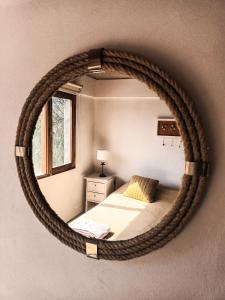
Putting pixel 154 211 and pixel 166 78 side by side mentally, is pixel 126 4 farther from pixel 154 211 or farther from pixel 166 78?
pixel 154 211

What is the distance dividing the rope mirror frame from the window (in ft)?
0.09

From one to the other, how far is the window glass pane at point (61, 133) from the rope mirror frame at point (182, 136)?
54 millimetres

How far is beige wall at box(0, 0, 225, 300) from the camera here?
2.18 ft

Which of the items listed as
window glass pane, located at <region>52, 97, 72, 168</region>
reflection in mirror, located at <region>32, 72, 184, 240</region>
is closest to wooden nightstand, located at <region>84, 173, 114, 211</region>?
reflection in mirror, located at <region>32, 72, 184, 240</region>

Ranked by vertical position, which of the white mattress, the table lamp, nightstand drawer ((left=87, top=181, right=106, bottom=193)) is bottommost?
the white mattress

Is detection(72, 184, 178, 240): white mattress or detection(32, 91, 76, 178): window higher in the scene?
detection(32, 91, 76, 178): window

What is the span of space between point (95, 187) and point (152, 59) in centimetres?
43

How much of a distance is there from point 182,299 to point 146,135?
1.61ft

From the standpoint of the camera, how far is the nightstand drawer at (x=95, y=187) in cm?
81

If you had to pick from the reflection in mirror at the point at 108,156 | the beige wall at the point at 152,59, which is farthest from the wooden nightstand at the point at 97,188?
the beige wall at the point at 152,59

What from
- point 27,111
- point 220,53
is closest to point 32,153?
point 27,111

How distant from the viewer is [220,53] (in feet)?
2.11

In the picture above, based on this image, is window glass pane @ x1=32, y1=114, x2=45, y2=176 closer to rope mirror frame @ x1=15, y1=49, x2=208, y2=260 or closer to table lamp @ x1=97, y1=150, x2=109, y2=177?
rope mirror frame @ x1=15, y1=49, x2=208, y2=260

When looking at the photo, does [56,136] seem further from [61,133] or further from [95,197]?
[95,197]
